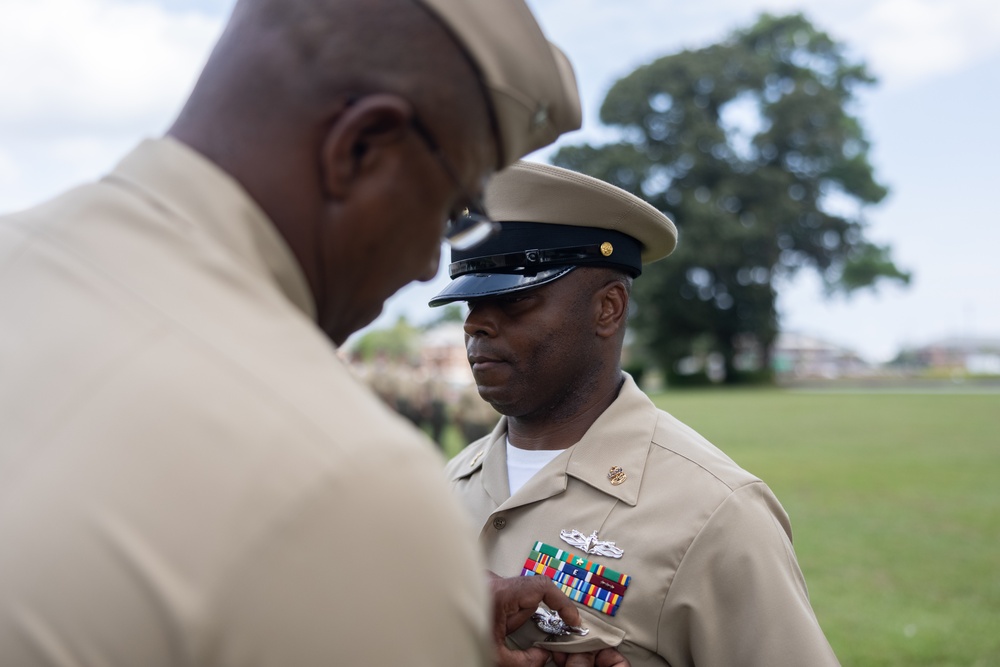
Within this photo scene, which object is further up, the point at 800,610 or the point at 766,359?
the point at 800,610

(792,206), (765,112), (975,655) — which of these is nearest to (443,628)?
(975,655)

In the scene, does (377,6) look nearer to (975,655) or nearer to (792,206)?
(975,655)

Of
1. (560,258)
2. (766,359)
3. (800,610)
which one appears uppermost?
(560,258)

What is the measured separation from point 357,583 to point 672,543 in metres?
1.59

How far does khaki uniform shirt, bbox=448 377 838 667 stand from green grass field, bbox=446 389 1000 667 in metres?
3.98

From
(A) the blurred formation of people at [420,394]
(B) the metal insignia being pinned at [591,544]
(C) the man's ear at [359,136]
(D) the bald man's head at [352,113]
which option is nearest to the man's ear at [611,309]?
(B) the metal insignia being pinned at [591,544]

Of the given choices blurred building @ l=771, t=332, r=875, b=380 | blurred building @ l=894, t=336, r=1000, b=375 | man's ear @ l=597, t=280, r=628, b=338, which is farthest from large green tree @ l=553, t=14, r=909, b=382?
blurred building @ l=894, t=336, r=1000, b=375

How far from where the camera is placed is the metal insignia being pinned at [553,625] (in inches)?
87.3

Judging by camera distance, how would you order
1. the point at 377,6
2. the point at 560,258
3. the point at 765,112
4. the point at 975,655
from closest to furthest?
the point at 377,6
the point at 560,258
the point at 975,655
the point at 765,112

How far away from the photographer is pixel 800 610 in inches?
84.7

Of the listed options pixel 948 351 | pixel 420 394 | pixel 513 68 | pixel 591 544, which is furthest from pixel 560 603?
pixel 948 351

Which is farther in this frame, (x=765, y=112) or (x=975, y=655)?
(x=765, y=112)

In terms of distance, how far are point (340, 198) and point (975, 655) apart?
239 inches

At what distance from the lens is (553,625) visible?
223 centimetres
